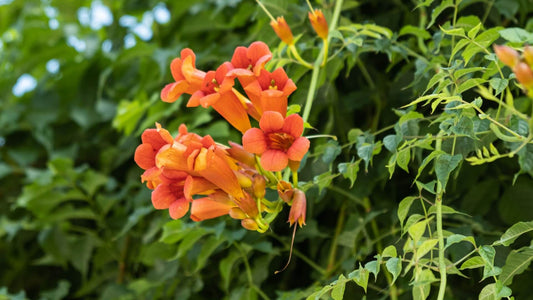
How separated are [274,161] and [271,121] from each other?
0.07 metres

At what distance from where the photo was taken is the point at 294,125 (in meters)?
0.98

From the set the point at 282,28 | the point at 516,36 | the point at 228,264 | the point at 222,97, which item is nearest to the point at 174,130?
the point at 228,264

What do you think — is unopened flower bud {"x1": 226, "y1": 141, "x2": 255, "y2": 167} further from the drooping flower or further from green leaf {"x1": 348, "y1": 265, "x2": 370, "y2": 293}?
green leaf {"x1": 348, "y1": 265, "x2": 370, "y2": 293}

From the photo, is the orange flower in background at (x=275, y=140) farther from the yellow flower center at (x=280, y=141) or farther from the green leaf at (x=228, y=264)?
the green leaf at (x=228, y=264)

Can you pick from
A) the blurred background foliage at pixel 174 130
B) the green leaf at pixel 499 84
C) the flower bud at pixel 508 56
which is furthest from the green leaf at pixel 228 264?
the flower bud at pixel 508 56

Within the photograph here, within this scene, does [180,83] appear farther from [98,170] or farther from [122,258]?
[98,170]

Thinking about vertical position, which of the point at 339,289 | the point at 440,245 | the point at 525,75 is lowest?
the point at 339,289

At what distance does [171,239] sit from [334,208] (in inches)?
19.2

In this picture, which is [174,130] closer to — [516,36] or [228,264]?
[228,264]

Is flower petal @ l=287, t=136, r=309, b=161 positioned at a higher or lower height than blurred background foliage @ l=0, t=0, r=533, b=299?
higher

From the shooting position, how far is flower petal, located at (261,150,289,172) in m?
0.96

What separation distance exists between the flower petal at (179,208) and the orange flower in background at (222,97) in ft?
0.57

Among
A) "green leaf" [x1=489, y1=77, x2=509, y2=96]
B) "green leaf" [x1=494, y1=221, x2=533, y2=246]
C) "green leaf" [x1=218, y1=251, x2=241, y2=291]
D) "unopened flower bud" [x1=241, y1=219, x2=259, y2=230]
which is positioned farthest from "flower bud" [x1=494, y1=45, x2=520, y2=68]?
"green leaf" [x1=218, y1=251, x2=241, y2=291]

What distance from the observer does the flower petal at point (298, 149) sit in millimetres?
960
